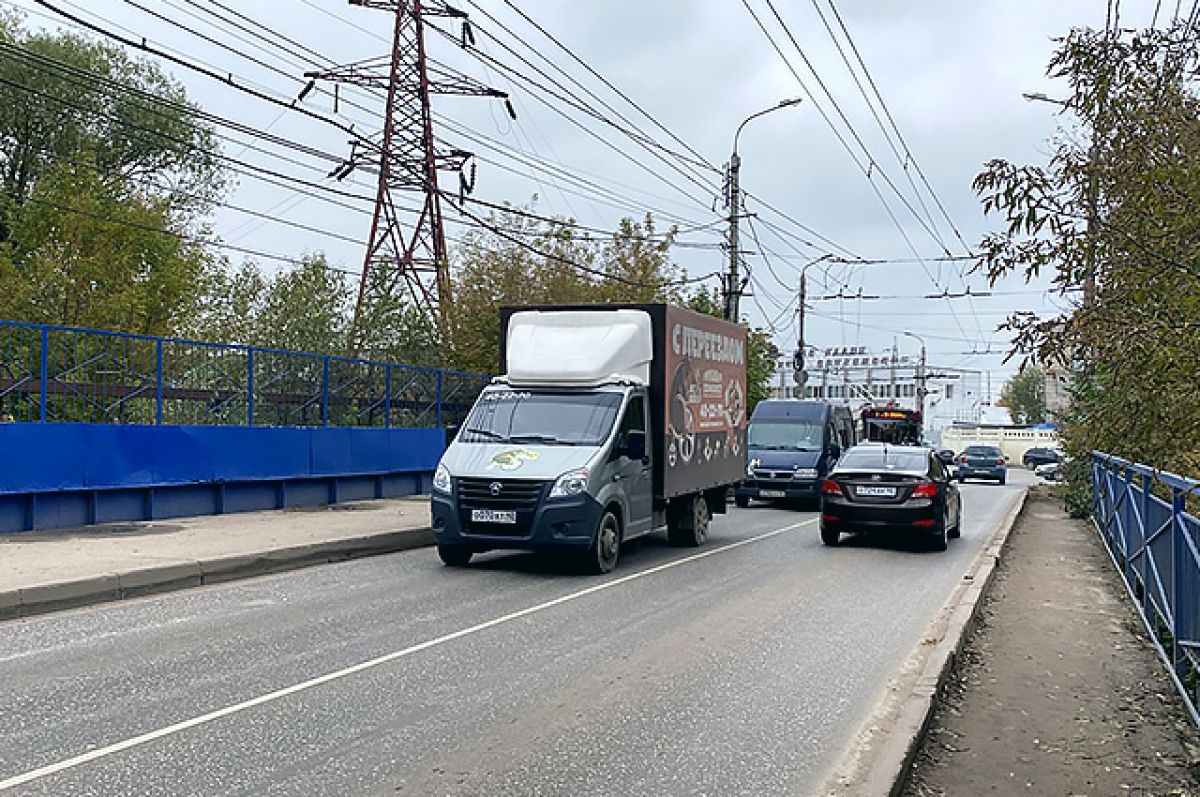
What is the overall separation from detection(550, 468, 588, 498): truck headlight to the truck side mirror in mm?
1113

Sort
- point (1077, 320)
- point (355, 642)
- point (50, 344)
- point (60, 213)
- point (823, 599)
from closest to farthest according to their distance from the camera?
point (1077, 320) → point (355, 642) → point (823, 599) → point (50, 344) → point (60, 213)

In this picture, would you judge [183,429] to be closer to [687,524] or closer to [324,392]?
[324,392]

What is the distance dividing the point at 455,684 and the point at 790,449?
60.0 feet

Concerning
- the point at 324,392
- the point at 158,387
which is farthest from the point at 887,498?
the point at 158,387

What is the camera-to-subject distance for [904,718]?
6.52 metres

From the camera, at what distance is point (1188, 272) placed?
662 cm

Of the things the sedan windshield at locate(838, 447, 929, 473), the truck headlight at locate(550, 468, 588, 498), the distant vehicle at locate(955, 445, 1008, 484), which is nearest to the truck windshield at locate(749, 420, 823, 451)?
the sedan windshield at locate(838, 447, 929, 473)

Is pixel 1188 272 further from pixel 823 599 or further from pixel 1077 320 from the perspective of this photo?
pixel 823 599

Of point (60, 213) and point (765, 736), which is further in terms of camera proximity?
point (60, 213)

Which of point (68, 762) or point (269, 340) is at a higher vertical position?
point (269, 340)

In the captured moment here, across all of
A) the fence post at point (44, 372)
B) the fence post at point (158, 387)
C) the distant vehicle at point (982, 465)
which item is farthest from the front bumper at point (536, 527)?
the distant vehicle at point (982, 465)

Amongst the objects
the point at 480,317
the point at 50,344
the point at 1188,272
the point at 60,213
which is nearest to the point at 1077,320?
the point at 1188,272

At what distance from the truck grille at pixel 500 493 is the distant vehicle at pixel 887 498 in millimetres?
5418

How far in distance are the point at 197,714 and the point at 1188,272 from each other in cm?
617
